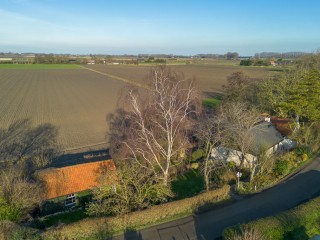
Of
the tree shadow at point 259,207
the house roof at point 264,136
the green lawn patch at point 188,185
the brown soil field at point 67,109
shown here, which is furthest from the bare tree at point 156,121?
the brown soil field at point 67,109

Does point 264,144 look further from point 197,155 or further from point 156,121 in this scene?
point 156,121

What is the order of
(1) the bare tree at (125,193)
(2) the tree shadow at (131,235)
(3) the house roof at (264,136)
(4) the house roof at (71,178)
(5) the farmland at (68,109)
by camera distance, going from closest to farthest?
(2) the tree shadow at (131,235) → (1) the bare tree at (125,193) → (4) the house roof at (71,178) → (3) the house roof at (264,136) → (5) the farmland at (68,109)

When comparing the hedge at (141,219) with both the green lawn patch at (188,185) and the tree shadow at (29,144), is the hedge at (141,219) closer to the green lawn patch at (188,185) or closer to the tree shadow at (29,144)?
the green lawn patch at (188,185)

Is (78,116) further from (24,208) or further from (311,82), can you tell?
(311,82)

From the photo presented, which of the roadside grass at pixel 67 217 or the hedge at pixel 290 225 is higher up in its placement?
the hedge at pixel 290 225

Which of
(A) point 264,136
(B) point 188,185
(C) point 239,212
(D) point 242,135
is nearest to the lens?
(C) point 239,212

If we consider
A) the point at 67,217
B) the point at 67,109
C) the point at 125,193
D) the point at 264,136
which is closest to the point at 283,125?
the point at 264,136

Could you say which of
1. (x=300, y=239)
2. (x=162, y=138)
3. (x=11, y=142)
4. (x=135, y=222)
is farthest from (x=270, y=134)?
(x=11, y=142)

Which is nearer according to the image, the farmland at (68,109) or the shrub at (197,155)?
the shrub at (197,155)
